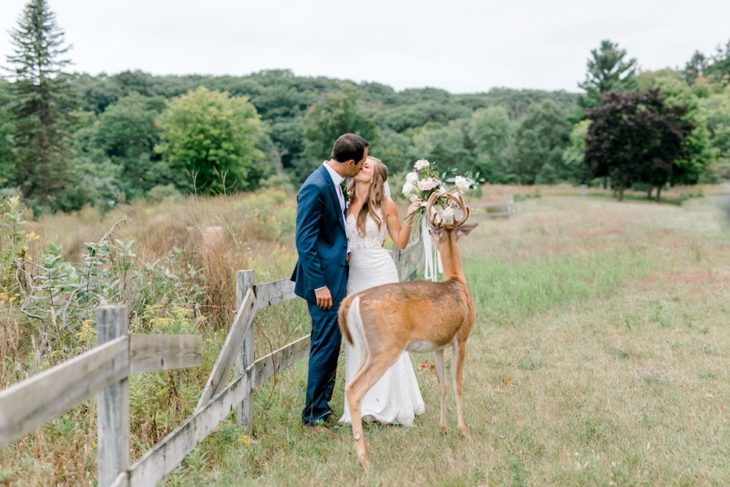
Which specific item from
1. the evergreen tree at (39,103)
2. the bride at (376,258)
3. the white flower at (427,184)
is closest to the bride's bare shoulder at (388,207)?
the bride at (376,258)

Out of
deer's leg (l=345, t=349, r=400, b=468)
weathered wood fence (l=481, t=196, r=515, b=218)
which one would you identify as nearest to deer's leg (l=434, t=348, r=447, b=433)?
deer's leg (l=345, t=349, r=400, b=468)

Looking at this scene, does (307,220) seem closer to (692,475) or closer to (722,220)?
(692,475)

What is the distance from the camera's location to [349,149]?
514cm

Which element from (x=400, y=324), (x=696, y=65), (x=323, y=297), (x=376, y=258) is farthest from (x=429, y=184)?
(x=696, y=65)

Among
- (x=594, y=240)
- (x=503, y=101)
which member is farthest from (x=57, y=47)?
(x=503, y=101)

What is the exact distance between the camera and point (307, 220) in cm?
511

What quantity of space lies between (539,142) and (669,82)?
1465cm

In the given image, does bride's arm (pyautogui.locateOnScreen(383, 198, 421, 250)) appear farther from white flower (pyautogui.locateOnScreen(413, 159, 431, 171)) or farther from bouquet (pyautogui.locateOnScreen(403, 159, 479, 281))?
white flower (pyautogui.locateOnScreen(413, 159, 431, 171))

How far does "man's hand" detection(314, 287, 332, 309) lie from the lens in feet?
17.0

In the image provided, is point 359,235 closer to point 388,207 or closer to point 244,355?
point 388,207

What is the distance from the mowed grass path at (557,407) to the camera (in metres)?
4.33

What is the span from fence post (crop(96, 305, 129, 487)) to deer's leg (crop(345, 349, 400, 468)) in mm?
1861

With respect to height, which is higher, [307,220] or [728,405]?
[307,220]

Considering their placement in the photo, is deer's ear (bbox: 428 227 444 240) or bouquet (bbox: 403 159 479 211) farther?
bouquet (bbox: 403 159 479 211)
